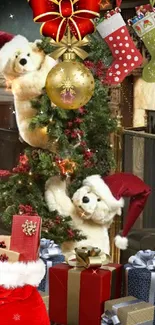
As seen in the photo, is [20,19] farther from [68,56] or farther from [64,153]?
[68,56]

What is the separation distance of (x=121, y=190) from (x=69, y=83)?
4.51 feet

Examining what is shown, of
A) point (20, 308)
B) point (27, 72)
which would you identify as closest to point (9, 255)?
point (20, 308)

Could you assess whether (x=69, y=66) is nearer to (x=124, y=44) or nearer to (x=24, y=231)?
(x=24, y=231)

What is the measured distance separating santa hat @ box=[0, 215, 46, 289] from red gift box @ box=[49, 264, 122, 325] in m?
0.12

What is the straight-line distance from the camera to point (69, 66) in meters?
2.00

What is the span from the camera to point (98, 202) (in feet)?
10.7

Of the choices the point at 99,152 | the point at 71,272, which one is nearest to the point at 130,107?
the point at 99,152

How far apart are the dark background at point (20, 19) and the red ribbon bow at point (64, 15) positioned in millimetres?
1842

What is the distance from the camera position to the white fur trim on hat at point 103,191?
324 cm

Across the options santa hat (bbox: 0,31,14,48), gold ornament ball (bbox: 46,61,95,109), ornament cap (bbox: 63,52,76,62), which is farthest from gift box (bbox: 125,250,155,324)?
santa hat (bbox: 0,31,14,48)

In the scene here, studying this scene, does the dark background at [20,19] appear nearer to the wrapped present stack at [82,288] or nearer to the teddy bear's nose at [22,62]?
the teddy bear's nose at [22,62]

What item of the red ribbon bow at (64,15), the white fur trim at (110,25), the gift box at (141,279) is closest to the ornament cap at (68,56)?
the red ribbon bow at (64,15)

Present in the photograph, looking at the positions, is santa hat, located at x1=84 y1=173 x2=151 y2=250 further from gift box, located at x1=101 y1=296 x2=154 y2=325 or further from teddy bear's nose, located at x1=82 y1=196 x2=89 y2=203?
gift box, located at x1=101 y1=296 x2=154 y2=325

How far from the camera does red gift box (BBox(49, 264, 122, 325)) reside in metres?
1.84
